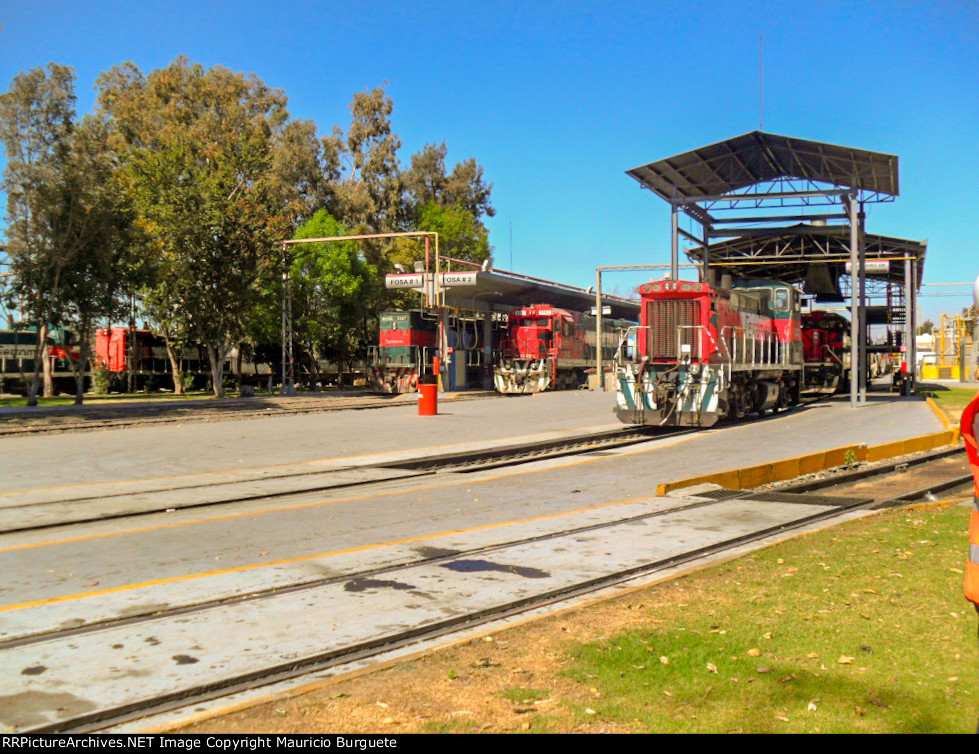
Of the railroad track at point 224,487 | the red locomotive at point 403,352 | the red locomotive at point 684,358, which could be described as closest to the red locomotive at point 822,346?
the red locomotive at point 684,358

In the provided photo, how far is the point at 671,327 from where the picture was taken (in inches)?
851

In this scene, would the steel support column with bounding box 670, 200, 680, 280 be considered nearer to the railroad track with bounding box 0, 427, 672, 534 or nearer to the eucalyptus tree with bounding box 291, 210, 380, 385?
the railroad track with bounding box 0, 427, 672, 534

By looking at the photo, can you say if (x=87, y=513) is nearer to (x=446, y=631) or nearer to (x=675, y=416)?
(x=446, y=631)

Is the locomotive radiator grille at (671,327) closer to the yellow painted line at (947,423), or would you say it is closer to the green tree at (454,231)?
the yellow painted line at (947,423)

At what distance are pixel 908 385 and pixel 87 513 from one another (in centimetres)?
3612

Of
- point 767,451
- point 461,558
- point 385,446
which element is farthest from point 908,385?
point 461,558

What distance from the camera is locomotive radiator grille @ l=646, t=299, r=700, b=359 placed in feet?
69.6

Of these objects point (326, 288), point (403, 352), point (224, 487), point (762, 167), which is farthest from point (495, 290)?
point (224, 487)

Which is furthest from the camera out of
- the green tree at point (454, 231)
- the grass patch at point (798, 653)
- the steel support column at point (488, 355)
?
the green tree at point (454, 231)

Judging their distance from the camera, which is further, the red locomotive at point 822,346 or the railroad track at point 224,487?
the red locomotive at point 822,346

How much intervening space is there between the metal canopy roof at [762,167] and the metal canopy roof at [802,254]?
5.31m

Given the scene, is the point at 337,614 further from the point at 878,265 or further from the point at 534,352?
the point at 534,352

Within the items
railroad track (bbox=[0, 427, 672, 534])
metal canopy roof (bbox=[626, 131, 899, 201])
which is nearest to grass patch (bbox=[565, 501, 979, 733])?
railroad track (bbox=[0, 427, 672, 534])

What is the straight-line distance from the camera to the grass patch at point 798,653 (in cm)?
404
